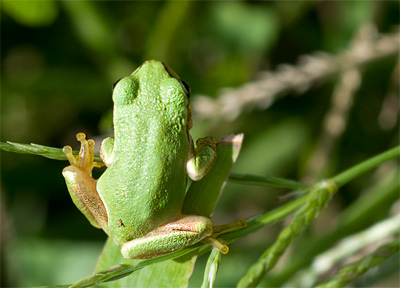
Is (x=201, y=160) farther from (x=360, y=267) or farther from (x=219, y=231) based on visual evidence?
(x=360, y=267)

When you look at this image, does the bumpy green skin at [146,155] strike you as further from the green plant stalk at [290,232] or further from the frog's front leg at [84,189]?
the green plant stalk at [290,232]

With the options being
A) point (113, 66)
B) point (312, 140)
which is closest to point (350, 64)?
point (312, 140)

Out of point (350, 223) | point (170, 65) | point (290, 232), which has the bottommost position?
point (290, 232)

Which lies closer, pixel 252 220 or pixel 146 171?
pixel 252 220

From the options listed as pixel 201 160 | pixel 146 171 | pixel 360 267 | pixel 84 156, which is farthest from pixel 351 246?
pixel 84 156

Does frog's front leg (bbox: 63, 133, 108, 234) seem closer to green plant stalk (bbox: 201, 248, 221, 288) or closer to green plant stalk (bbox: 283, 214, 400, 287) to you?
green plant stalk (bbox: 201, 248, 221, 288)

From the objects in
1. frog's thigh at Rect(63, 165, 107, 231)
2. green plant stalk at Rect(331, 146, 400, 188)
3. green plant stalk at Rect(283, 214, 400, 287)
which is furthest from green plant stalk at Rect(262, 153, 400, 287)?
frog's thigh at Rect(63, 165, 107, 231)

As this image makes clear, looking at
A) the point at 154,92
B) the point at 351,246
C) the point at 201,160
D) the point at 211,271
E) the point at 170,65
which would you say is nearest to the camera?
the point at 211,271

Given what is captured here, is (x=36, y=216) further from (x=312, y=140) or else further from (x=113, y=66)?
(x=312, y=140)

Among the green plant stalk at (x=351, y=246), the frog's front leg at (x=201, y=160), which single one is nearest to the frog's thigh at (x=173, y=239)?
the frog's front leg at (x=201, y=160)
